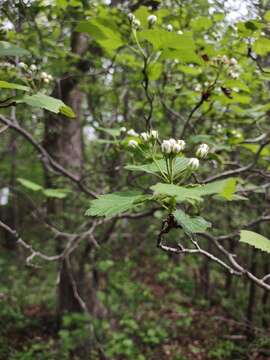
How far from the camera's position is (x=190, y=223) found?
124 cm

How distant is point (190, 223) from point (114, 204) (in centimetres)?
28

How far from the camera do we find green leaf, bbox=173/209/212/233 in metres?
1.19

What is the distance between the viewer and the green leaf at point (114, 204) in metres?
1.10

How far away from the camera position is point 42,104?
4.26ft

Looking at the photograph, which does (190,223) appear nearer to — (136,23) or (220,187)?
(220,187)

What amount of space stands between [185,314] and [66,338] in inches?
97.0

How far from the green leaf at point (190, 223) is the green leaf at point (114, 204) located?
0.49 ft

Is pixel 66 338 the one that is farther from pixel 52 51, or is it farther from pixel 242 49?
pixel 242 49

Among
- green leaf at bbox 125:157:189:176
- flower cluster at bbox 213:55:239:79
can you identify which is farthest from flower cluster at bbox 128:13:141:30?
green leaf at bbox 125:157:189:176

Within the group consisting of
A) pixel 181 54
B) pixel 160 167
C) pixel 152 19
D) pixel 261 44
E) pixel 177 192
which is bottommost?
pixel 177 192

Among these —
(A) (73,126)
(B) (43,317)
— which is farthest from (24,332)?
(A) (73,126)

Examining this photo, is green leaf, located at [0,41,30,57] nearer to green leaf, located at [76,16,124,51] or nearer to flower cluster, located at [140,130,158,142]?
green leaf, located at [76,16,124,51]

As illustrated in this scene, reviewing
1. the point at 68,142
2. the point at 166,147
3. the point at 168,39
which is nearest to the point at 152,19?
the point at 168,39

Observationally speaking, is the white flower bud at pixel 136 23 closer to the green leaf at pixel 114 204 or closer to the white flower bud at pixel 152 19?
the white flower bud at pixel 152 19
